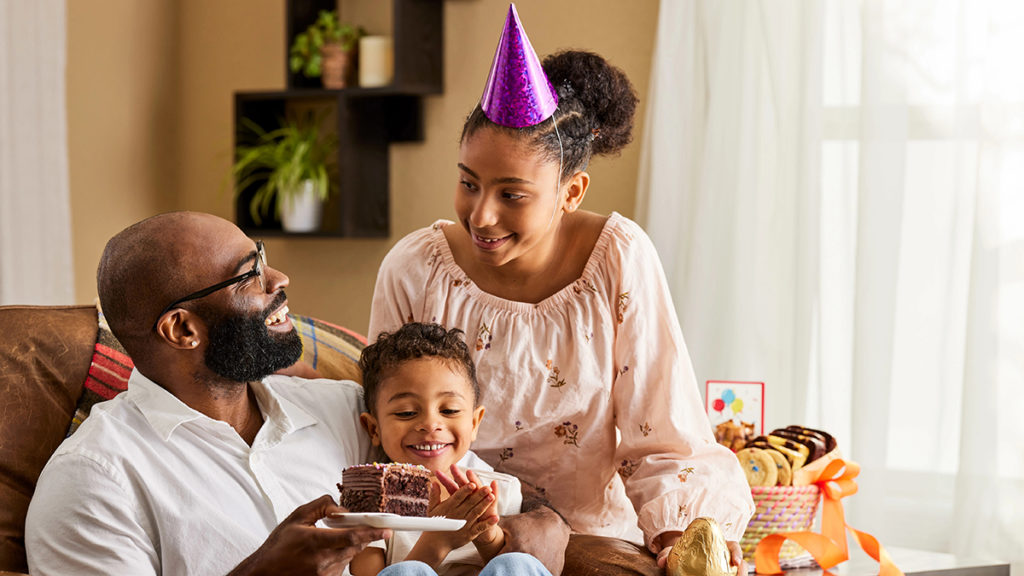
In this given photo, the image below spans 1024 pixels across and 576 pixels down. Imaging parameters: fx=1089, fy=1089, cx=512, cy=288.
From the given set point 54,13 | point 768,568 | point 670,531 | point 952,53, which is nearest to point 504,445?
point 670,531

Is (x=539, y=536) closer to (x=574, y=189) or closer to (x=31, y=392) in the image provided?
(x=574, y=189)

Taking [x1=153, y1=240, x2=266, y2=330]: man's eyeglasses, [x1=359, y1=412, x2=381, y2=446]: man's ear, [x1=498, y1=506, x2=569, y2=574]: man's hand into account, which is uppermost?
[x1=153, y1=240, x2=266, y2=330]: man's eyeglasses

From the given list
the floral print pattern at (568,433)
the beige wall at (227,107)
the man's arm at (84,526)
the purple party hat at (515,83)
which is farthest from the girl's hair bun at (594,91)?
the beige wall at (227,107)

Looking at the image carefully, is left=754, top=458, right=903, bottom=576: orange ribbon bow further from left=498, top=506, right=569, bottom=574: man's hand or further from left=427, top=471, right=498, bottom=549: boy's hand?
left=427, top=471, right=498, bottom=549: boy's hand

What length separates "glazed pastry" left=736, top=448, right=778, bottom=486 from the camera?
2.07m

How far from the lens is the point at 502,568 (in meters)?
1.59

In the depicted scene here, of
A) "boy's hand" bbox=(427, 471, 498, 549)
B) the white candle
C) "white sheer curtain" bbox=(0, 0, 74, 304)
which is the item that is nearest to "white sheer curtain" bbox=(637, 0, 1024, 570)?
the white candle

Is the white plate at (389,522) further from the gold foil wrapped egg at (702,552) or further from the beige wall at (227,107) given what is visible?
the beige wall at (227,107)

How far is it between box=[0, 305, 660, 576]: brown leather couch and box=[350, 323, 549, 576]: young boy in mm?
179

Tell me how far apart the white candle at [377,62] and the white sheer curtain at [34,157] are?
1058 mm

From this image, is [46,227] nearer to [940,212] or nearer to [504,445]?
[504,445]

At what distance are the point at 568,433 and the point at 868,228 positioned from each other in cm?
123

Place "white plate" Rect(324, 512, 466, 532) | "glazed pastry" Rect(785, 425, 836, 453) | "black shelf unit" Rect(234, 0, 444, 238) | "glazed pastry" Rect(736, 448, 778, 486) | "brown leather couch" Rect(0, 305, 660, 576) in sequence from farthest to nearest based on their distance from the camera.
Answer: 1. "black shelf unit" Rect(234, 0, 444, 238)
2. "glazed pastry" Rect(785, 425, 836, 453)
3. "glazed pastry" Rect(736, 448, 778, 486)
4. "brown leather couch" Rect(0, 305, 660, 576)
5. "white plate" Rect(324, 512, 466, 532)

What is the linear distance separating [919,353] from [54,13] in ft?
9.66
